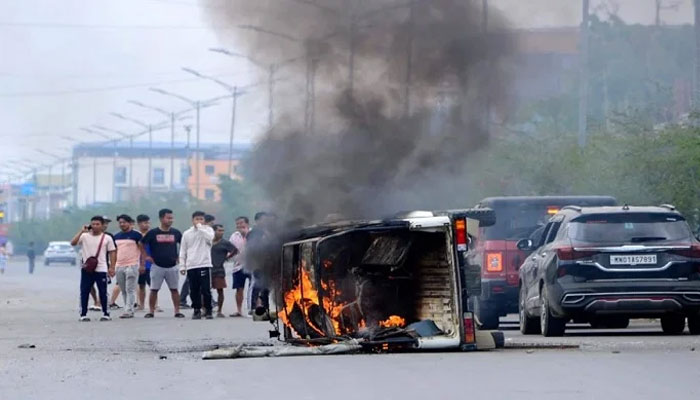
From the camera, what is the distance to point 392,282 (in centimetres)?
1672

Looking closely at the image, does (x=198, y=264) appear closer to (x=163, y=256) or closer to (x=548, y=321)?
(x=163, y=256)

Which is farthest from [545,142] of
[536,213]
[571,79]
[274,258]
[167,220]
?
[274,258]

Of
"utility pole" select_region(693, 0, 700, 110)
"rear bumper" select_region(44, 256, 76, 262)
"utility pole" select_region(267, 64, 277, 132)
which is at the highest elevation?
"utility pole" select_region(693, 0, 700, 110)

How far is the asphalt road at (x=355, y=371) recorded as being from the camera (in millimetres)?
12352

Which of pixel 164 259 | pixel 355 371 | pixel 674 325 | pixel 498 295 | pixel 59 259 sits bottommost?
pixel 59 259

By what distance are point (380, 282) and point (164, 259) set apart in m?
11.6

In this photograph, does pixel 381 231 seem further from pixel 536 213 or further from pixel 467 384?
pixel 536 213

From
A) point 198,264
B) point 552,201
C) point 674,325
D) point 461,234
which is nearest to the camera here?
point 461,234

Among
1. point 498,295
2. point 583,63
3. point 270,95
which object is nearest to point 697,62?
point 583,63

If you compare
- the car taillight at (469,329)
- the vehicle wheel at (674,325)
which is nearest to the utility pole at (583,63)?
the vehicle wheel at (674,325)

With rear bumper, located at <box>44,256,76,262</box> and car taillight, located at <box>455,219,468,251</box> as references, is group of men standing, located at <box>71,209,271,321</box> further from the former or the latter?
rear bumper, located at <box>44,256,76,262</box>

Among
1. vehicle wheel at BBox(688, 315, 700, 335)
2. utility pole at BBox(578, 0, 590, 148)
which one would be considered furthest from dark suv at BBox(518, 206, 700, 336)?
utility pole at BBox(578, 0, 590, 148)

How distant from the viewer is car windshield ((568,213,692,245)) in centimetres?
1886

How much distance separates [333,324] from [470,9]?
7.50m
